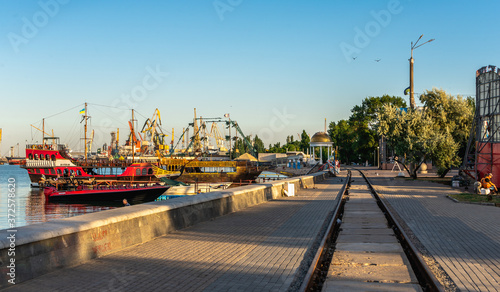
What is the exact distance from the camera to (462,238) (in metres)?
12.2

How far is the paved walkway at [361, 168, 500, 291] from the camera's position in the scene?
26.5ft

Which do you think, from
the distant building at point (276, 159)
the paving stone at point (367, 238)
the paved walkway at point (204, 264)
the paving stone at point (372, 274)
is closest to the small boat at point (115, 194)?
the paved walkway at point (204, 264)

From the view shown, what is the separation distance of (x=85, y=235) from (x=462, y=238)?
31.4 ft

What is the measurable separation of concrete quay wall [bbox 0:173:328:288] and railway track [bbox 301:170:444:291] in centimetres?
420

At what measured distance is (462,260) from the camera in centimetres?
941

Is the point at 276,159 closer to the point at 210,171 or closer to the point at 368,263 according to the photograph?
the point at 210,171

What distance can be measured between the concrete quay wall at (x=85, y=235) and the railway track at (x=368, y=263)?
4200mm

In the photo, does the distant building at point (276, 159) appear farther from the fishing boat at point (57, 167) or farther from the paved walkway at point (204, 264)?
the paved walkway at point (204, 264)

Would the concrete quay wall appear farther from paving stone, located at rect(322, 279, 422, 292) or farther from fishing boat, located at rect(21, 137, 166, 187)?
fishing boat, located at rect(21, 137, 166, 187)

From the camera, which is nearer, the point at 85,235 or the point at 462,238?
the point at 85,235

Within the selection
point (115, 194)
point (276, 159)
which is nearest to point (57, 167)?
point (115, 194)

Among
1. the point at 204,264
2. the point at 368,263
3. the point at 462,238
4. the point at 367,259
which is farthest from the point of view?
the point at 462,238

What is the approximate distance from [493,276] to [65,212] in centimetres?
4029

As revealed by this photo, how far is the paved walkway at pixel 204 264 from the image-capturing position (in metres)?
7.23
